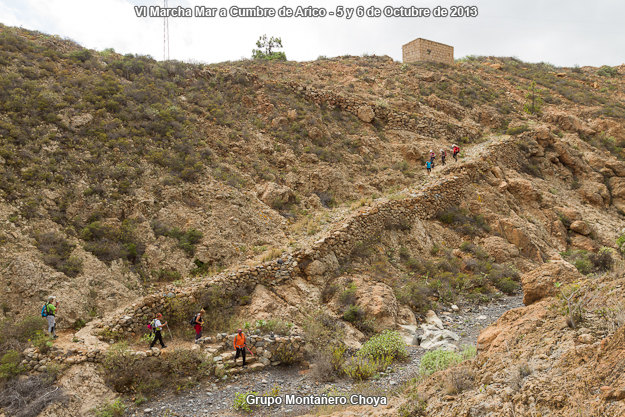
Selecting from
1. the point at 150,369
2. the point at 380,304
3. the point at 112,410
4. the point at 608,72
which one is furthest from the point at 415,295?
the point at 608,72

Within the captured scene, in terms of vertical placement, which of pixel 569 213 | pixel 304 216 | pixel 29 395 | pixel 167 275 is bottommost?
pixel 29 395

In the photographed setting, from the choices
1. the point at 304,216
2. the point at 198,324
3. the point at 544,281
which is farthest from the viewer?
the point at 304,216

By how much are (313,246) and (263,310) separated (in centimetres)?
272

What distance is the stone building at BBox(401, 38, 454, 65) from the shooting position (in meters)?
30.5

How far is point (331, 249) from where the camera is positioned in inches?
467

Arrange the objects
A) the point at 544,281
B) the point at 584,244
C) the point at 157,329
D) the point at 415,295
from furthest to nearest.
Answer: the point at 584,244
the point at 415,295
the point at 157,329
the point at 544,281

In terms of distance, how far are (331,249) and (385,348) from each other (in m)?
4.09

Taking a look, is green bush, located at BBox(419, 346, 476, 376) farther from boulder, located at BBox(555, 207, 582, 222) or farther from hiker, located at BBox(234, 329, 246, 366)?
boulder, located at BBox(555, 207, 582, 222)

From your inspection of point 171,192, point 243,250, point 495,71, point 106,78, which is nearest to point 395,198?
point 243,250

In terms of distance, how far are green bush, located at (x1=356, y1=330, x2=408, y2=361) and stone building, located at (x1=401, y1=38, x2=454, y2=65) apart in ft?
90.7

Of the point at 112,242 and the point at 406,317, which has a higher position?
the point at 112,242

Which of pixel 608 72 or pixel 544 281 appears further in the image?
pixel 608 72

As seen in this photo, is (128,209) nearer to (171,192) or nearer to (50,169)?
(171,192)

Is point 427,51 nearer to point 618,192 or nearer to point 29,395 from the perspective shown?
point 618,192
